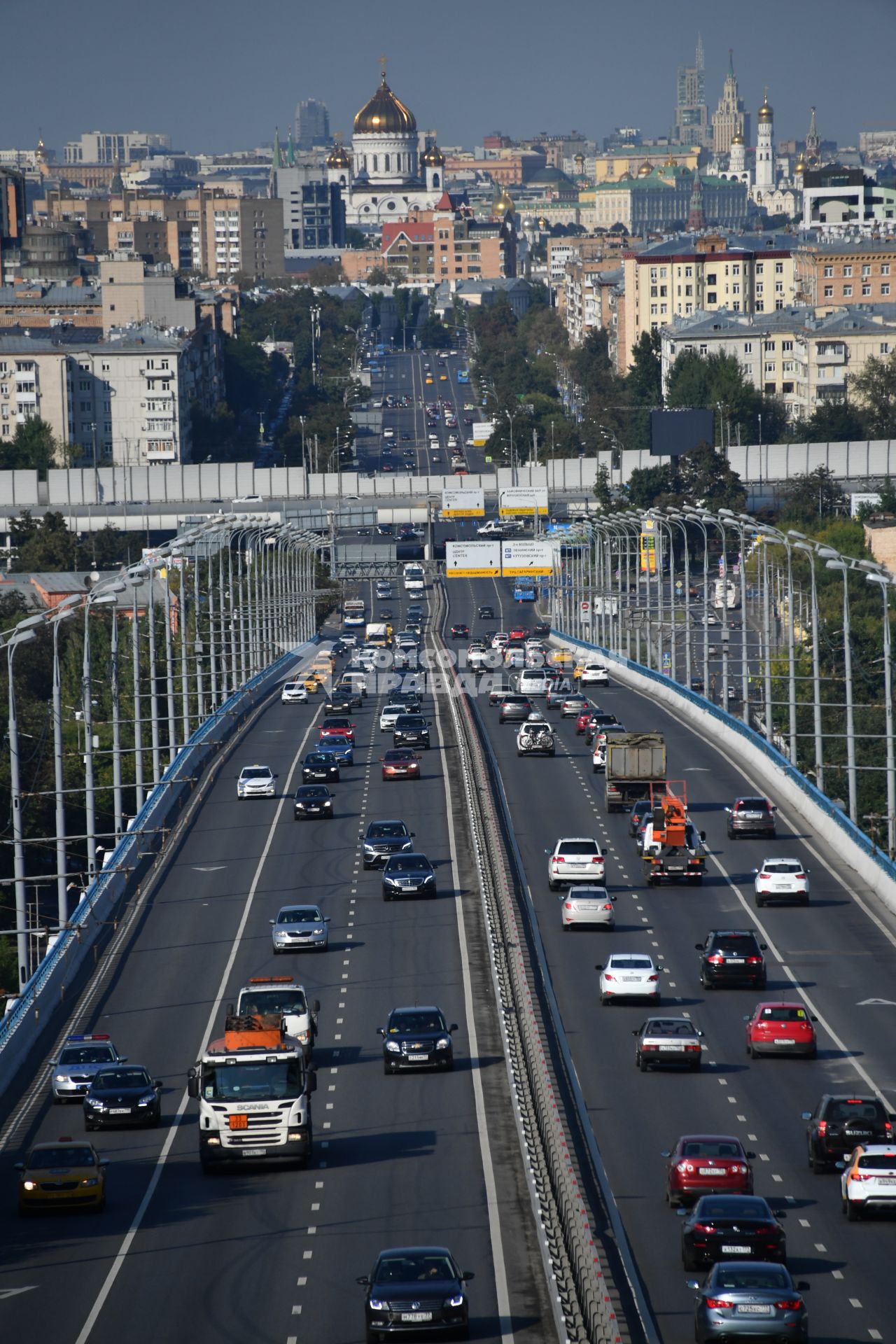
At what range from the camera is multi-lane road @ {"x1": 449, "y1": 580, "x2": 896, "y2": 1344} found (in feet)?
90.8

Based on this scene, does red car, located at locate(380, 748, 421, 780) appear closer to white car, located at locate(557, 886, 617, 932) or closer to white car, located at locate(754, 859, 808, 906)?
white car, located at locate(754, 859, 808, 906)

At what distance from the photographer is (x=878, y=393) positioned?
194250mm

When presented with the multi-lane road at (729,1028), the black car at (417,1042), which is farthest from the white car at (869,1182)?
the black car at (417,1042)

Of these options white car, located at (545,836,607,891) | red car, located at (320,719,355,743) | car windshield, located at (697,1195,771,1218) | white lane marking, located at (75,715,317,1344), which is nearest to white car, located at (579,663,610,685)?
red car, located at (320,719,355,743)

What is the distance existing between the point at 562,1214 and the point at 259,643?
97.9 m

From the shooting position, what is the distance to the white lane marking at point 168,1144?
26.8 metres

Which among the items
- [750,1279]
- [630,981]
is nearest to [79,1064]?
[630,981]

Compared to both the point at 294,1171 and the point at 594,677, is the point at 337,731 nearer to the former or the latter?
the point at 594,677

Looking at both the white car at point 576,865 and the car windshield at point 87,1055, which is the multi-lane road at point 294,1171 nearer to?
the car windshield at point 87,1055

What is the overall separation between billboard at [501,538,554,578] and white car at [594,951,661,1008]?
82060 millimetres

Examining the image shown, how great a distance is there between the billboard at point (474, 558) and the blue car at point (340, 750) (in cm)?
4500

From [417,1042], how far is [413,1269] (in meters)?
13.0

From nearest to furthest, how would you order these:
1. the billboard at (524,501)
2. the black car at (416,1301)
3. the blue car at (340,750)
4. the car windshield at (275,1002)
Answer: the black car at (416,1301), the car windshield at (275,1002), the blue car at (340,750), the billboard at (524,501)

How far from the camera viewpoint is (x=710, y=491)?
533ft
